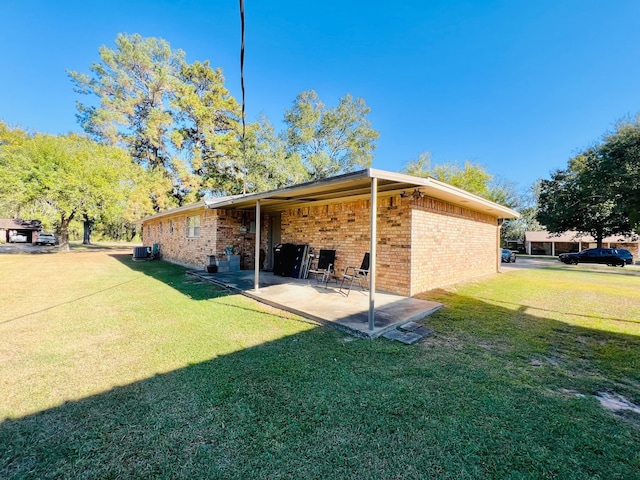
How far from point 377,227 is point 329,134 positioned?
19907 millimetres

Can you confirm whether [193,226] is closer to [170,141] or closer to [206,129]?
[206,129]

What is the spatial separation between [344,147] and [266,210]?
653 inches

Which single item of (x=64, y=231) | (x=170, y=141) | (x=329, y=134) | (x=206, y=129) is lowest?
(x=64, y=231)

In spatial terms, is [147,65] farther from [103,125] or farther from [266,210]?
[266,210]

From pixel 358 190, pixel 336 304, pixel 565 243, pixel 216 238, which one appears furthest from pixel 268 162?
pixel 565 243

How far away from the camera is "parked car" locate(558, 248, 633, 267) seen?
19219 millimetres

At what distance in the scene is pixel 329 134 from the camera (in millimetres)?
24766

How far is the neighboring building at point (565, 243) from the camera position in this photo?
2981 centimetres

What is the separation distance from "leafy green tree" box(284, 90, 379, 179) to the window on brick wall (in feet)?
42.6

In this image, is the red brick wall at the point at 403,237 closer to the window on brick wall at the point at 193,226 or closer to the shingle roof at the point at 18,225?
the window on brick wall at the point at 193,226

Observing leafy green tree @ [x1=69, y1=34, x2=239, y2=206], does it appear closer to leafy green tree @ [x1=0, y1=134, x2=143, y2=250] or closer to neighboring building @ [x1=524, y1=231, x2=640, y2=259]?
leafy green tree @ [x1=0, y1=134, x2=143, y2=250]

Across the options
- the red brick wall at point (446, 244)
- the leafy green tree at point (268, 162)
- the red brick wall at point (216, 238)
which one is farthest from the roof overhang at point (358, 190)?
the leafy green tree at point (268, 162)

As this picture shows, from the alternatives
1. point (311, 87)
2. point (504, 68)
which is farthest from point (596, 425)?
point (311, 87)

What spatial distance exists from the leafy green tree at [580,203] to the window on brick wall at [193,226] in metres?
26.1
